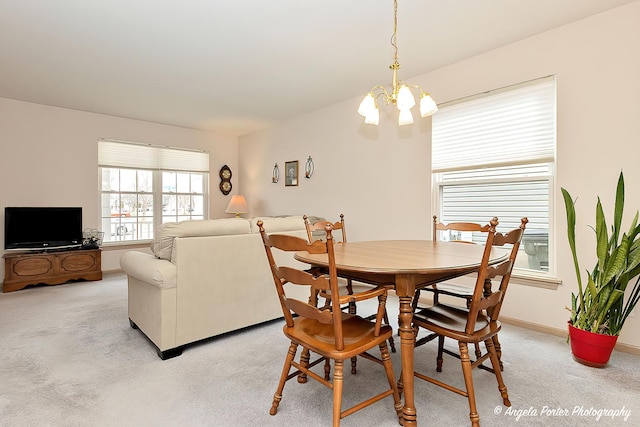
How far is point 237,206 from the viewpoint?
19.9 ft

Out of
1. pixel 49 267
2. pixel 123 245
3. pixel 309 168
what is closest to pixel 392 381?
pixel 309 168

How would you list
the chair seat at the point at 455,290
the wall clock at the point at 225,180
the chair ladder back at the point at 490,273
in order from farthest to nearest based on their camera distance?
the wall clock at the point at 225,180 < the chair seat at the point at 455,290 < the chair ladder back at the point at 490,273

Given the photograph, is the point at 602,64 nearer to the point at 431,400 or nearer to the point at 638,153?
the point at 638,153

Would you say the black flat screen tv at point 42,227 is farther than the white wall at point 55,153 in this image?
No

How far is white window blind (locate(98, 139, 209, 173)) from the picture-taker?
17.3 ft

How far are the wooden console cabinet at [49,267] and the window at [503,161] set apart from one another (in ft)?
15.4

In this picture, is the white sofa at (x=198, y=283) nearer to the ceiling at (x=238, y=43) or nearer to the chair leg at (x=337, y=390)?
the chair leg at (x=337, y=390)

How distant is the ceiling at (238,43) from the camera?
2.43 m

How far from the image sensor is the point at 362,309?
3369mm

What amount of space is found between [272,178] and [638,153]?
15.4ft

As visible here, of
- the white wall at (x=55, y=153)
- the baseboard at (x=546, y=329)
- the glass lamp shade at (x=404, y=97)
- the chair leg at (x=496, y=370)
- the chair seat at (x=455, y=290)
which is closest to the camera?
the chair leg at (x=496, y=370)

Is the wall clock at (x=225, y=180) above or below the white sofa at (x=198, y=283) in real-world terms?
above

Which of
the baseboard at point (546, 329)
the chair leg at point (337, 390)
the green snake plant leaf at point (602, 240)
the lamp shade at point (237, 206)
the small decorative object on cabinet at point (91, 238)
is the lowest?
the baseboard at point (546, 329)

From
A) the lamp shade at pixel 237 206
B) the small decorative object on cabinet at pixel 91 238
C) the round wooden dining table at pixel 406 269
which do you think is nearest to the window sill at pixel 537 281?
the round wooden dining table at pixel 406 269
